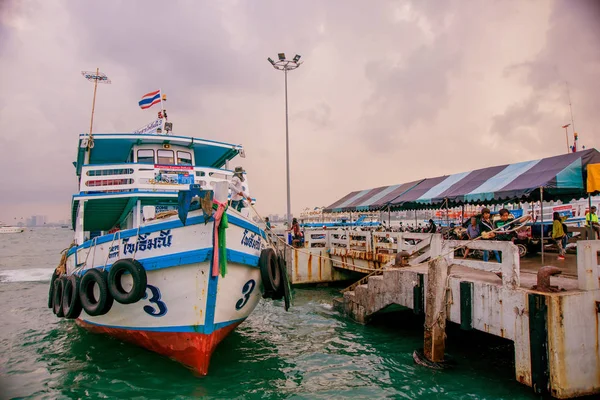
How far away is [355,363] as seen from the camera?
784 centimetres

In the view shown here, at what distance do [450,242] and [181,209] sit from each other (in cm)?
539

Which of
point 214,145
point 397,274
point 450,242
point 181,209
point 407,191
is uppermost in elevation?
point 214,145

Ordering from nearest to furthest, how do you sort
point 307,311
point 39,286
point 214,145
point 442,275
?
1. point 442,275
2. point 214,145
3. point 307,311
4. point 39,286

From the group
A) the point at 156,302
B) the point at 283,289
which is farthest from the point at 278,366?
the point at 156,302

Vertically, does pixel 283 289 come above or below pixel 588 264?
below

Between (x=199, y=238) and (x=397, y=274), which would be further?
(x=397, y=274)

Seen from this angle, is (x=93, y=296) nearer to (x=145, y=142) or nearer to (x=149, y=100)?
(x=145, y=142)

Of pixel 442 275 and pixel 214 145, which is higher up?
pixel 214 145

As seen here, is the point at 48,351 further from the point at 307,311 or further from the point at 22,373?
the point at 307,311

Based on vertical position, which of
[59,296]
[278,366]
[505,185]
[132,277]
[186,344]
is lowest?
[278,366]

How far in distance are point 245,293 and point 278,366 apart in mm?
1677

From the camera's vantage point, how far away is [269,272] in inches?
323

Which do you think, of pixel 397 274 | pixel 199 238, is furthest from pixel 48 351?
pixel 397 274

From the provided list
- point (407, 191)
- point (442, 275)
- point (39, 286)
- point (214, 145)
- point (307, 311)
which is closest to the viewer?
point (442, 275)
